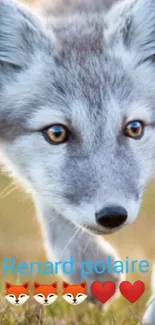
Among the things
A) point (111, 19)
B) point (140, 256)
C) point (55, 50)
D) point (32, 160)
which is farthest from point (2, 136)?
point (140, 256)

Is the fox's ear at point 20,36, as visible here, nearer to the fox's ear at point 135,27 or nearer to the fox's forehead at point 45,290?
the fox's ear at point 135,27

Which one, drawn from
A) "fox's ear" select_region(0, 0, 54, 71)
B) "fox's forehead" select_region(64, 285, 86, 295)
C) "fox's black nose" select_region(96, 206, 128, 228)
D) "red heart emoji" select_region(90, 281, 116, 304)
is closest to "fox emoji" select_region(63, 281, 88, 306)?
"fox's forehead" select_region(64, 285, 86, 295)

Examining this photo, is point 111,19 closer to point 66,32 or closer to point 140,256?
point 66,32

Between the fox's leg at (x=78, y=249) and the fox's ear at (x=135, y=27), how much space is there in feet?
3.44

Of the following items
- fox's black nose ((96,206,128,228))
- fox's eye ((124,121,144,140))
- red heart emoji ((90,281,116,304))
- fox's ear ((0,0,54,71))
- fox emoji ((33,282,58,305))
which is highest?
fox's ear ((0,0,54,71))

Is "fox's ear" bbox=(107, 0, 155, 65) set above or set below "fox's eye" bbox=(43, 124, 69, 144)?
above

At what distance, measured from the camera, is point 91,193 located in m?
3.77

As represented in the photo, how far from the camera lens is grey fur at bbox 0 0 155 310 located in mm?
3863

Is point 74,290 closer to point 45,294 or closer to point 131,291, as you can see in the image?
point 45,294

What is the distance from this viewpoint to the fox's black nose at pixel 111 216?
3697 mm

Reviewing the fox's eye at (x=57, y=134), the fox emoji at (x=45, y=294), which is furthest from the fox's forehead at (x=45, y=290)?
the fox's eye at (x=57, y=134)

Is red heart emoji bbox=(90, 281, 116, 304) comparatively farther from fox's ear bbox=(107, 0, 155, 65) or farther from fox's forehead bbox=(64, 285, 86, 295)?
fox's ear bbox=(107, 0, 155, 65)

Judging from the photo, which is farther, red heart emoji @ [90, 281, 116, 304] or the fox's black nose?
red heart emoji @ [90, 281, 116, 304]

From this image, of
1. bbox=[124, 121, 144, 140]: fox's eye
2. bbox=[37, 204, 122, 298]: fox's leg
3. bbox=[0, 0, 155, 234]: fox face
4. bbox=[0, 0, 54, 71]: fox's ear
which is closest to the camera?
bbox=[0, 0, 155, 234]: fox face
